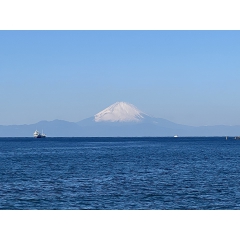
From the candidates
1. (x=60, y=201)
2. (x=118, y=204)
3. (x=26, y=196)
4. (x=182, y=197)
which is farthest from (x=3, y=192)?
(x=182, y=197)

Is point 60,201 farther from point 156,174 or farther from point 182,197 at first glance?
point 156,174

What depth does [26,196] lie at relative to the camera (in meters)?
32.1

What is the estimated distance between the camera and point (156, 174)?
4781 cm
